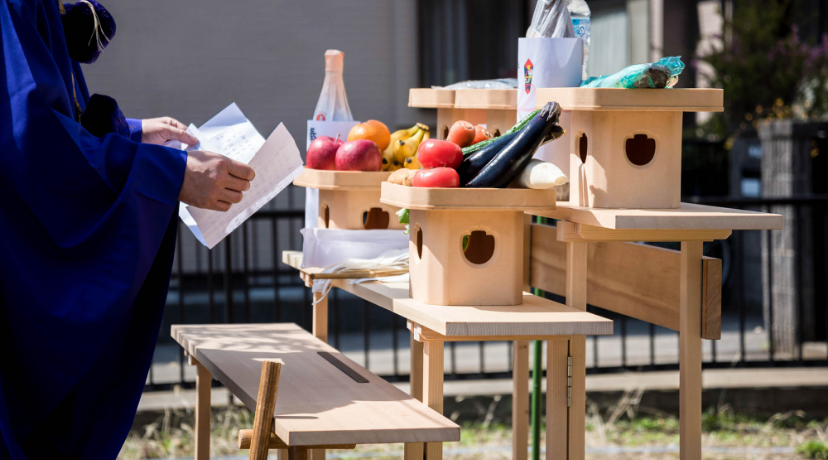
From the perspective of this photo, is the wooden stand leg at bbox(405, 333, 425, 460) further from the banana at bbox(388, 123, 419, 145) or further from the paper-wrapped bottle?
the banana at bbox(388, 123, 419, 145)

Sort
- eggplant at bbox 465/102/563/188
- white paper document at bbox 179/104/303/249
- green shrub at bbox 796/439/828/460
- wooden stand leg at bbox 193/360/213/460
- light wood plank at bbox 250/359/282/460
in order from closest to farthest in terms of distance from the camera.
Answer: light wood plank at bbox 250/359/282/460 < eggplant at bbox 465/102/563/188 < white paper document at bbox 179/104/303/249 < wooden stand leg at bbox 193/360/213/460 < green shrub at bbox 796/439/828/460

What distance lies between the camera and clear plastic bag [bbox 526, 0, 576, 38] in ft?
7.70

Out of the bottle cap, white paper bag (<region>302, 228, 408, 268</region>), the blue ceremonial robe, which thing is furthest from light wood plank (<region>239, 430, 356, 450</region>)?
the bottle cap

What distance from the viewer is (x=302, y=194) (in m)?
8.88

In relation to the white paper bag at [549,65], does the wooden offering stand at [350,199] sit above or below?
below

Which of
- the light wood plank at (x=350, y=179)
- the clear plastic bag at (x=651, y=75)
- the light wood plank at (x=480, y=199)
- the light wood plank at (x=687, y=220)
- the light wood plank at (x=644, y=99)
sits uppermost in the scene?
the clear plastic bag at (x=651, y=75)

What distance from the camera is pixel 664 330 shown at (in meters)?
7.43

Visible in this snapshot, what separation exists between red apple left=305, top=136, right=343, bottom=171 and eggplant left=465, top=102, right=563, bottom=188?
0.82 m

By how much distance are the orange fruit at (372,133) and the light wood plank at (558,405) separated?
3.03 ft

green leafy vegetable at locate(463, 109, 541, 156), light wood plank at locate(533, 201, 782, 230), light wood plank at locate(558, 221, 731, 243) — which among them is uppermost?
green leafy vegetable at locate(463, 109, 541, 156)

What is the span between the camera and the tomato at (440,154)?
7.01ft

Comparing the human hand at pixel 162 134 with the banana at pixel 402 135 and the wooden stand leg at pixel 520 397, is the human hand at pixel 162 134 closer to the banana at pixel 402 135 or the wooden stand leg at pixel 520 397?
the banana at pixel 402 135

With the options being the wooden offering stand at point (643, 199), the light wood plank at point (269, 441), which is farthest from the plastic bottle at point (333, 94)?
the light wood plank at point (269, 441)

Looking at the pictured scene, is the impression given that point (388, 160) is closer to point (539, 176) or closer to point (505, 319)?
point (539, 176)
